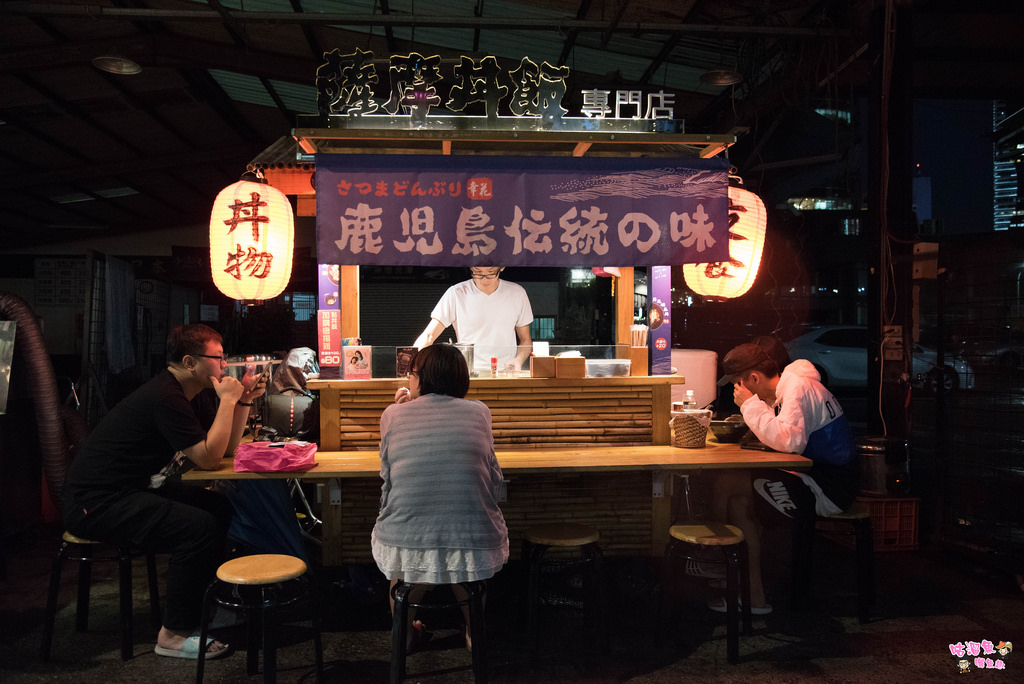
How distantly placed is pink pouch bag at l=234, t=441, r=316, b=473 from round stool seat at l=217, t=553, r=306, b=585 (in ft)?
2.48

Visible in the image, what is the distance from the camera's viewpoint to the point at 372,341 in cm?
1153

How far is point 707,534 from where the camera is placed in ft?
13.3

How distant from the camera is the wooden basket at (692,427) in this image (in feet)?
16.5

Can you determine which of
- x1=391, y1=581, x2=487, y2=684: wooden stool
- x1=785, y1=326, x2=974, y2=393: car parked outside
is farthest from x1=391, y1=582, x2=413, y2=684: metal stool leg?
x1=785, y1=326, x2=974, y2=393: car parked outside

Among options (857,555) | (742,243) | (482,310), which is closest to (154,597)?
(482,310)

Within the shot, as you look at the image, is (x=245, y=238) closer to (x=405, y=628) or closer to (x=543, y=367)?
(x=543, y=367)

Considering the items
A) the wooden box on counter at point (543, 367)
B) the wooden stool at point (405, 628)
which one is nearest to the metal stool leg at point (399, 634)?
the wooden stool at point (405, 628)

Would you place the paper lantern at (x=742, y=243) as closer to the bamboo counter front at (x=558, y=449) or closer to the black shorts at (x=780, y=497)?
the bamboo counter front at (x=558, y=449)

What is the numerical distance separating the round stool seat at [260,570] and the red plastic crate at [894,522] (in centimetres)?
489

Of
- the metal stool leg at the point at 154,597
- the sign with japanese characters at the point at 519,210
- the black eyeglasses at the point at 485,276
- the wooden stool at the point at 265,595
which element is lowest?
the metal stool leg at the point at 154,597

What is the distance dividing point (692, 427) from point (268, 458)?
10.1ft

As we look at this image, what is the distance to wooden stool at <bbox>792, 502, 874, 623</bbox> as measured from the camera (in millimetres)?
4555

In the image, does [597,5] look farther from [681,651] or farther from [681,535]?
[681,651]

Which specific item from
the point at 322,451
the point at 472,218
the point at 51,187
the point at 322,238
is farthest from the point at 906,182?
the point at 51,187
